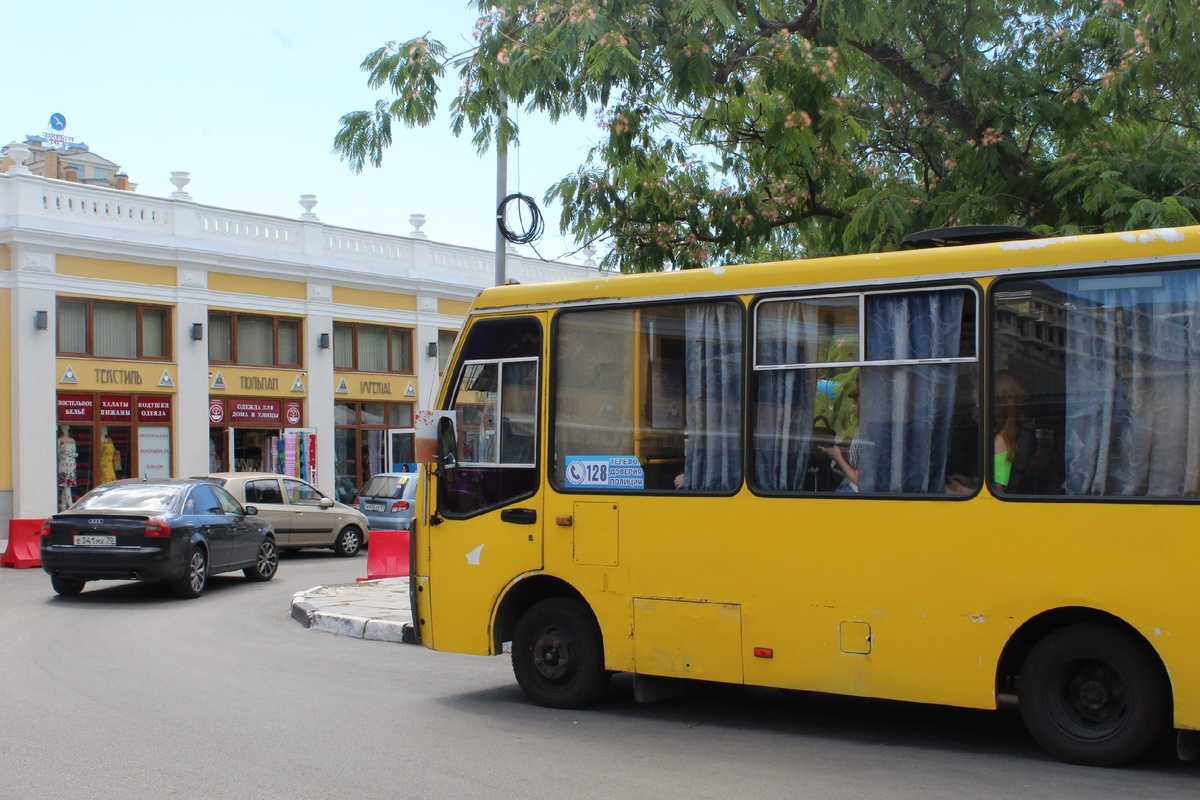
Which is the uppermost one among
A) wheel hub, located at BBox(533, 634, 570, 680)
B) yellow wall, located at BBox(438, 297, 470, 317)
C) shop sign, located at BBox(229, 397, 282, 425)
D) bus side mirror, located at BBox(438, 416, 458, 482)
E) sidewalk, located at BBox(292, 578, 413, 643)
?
yellow wall, located at BBox(438, 297, 470, 317)

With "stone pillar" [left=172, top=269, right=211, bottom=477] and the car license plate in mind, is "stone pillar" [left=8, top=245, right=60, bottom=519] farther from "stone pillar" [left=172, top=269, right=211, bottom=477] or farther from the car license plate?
the car license plate

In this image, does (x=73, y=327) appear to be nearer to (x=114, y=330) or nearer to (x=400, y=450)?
(x=114, y=330)

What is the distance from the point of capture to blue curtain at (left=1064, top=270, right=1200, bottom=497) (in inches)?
258

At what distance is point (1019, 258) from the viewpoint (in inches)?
278

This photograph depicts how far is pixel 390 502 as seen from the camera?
984 inches

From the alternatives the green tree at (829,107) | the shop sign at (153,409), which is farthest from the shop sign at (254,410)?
the green tree at (829,107)

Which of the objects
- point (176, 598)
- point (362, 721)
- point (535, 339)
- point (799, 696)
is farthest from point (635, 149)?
point (176, 598)

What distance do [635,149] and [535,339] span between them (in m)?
5.09

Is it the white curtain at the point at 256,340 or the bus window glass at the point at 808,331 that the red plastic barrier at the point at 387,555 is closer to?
the bus window glass at the point at 808,331

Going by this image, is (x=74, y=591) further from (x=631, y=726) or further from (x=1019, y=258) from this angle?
(x=1019, y=258)

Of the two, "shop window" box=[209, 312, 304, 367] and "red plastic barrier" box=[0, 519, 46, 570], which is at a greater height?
"shop window" box=[209, 312, 304, 367]

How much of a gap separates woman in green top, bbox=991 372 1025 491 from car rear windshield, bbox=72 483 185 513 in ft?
38.9

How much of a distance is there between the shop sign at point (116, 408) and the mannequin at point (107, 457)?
1.08 ft

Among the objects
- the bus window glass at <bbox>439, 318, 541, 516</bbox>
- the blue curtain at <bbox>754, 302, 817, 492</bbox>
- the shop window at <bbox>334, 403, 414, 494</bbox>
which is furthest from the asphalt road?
the shop window at <bbox>334, 403, 414, 494</bbox>
